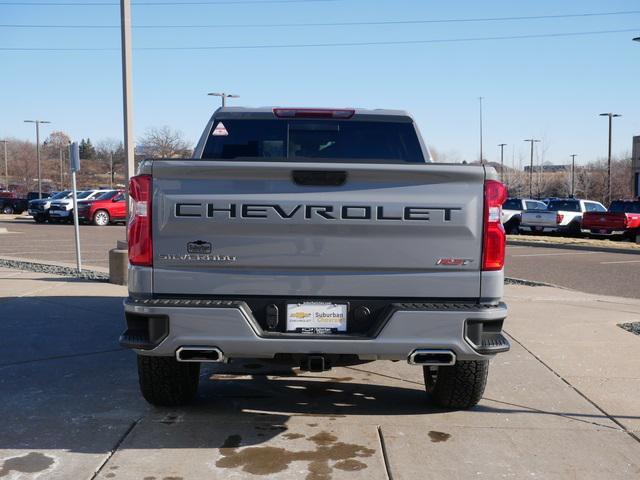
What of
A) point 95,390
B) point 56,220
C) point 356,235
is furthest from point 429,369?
point 56,220

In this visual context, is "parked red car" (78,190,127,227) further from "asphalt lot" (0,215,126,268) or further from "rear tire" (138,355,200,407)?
"rear tire" (138,355,200,407)

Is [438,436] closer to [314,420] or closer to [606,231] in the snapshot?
[314,420]

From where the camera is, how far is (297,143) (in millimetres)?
5809

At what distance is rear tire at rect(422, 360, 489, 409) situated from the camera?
485 cm

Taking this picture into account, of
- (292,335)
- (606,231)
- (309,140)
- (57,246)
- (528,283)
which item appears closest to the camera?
(292,335)

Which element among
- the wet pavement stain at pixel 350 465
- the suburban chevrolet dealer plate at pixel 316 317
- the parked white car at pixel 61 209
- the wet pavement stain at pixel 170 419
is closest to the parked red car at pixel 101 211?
the parked white car at pixel 61 209

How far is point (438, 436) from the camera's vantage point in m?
4.59

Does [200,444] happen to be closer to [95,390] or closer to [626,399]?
[95,390]

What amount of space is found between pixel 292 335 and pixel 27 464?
1.68 m

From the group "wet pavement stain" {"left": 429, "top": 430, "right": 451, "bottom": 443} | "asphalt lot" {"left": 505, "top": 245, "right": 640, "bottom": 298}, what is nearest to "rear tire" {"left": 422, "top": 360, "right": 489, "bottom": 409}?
"wet pavement stain" {"left": 429, "top": 430, "right": 451, "bottom": 443}

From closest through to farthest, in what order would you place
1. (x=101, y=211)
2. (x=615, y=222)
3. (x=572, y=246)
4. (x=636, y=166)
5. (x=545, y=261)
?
(x=545, y=261) → (x=572, y=246) → (x=615, y=222) → (x=101, y=211) → (x=636, y=166)

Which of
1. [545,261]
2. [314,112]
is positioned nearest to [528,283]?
Answer: [545,261]

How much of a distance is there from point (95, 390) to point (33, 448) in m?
1.25

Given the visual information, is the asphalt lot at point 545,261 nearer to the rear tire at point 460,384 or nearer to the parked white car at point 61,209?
the rear tire at point 460,384
